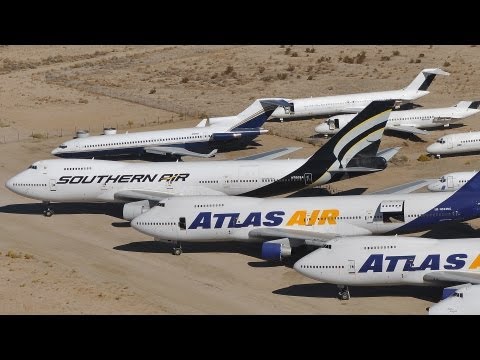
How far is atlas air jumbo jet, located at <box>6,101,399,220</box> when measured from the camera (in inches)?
2970

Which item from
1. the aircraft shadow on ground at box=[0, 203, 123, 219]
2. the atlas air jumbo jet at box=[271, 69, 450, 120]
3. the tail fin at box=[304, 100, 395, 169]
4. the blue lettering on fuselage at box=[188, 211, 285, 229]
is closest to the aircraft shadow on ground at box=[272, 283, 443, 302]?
the blue lettering on fuselage at box=[188, 211, 285, 229]

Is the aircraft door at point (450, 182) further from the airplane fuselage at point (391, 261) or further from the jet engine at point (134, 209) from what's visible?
the jet engine at point (134, 209)

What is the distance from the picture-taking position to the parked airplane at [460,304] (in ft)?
175

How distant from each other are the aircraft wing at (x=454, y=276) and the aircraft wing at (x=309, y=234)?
27.7 ft

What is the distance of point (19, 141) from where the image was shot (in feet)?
350

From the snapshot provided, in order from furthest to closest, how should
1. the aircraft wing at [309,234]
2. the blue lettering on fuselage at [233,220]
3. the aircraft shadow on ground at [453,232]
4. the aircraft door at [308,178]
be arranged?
the aircraft door at [308,178] → the aircraft shadow on ground at [453,232] → the blue lettering on fuselage at [233,220] → the aircraft wing at [309,234]

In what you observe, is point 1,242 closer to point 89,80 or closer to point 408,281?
point 408,281

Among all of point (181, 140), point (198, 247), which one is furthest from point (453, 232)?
point (181, 140)

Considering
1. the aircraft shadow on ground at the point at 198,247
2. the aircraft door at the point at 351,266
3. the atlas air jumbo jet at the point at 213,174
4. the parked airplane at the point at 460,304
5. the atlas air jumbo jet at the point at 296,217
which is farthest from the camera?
the atlas air jumbo jet at the point at 213,174

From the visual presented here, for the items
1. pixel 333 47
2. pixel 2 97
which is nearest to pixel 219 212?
pixel 2 97

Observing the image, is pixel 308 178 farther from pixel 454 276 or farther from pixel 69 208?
pixel 454 276

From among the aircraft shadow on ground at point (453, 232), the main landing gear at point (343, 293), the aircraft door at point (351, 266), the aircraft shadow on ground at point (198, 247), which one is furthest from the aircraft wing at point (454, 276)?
the aircraft shadow on ground at point (198, 247)

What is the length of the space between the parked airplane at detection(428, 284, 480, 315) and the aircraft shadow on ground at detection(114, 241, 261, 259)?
→ 1786 cm

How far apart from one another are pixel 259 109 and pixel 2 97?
48.1m
